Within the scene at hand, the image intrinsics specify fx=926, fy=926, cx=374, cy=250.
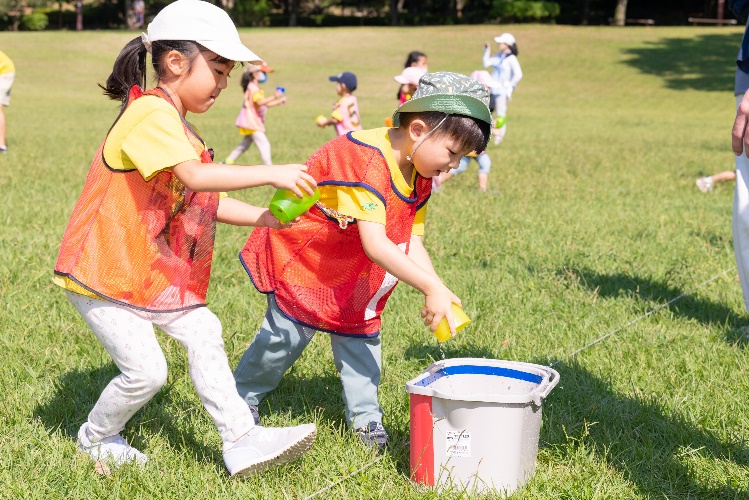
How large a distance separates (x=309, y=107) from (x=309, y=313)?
2565 cm

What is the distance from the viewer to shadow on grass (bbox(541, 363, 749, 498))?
3188 mm

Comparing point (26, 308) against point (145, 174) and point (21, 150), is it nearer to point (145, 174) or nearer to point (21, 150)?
point (145, 174)

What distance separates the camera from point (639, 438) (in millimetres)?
3557

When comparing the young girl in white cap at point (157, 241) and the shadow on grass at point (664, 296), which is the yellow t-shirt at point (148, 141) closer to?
the young girl in white cap at point (157, 241)

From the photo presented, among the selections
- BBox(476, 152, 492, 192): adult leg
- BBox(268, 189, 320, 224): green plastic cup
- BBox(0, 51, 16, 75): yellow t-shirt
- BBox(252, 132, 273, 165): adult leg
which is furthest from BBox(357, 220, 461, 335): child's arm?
BBox(0, 51, 16, 75): yellow t-shirt

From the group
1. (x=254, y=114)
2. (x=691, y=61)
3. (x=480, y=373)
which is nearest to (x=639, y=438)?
(x=480, y=373)

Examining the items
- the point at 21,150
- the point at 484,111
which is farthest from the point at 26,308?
the point at 21,150

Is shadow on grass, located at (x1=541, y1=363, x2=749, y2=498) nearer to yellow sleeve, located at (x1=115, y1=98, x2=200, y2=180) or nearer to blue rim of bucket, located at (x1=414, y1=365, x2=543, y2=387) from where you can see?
blue rim of bucket, located at (x1=414, y1=365, x2=543, y2=387)

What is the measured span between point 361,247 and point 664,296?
2862 millimetres

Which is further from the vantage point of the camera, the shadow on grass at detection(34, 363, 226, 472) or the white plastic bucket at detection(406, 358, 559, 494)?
the shadow on grass at detection(34, 363, 226, 472)

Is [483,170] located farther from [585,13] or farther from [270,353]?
[585,13]

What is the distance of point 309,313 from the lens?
3496mm

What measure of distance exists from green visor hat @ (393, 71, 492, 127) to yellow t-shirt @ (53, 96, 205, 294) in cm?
77

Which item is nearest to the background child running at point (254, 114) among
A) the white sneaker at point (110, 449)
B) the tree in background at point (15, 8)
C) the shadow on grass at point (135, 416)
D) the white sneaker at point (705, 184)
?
the white sneaker at point (705, 184)
